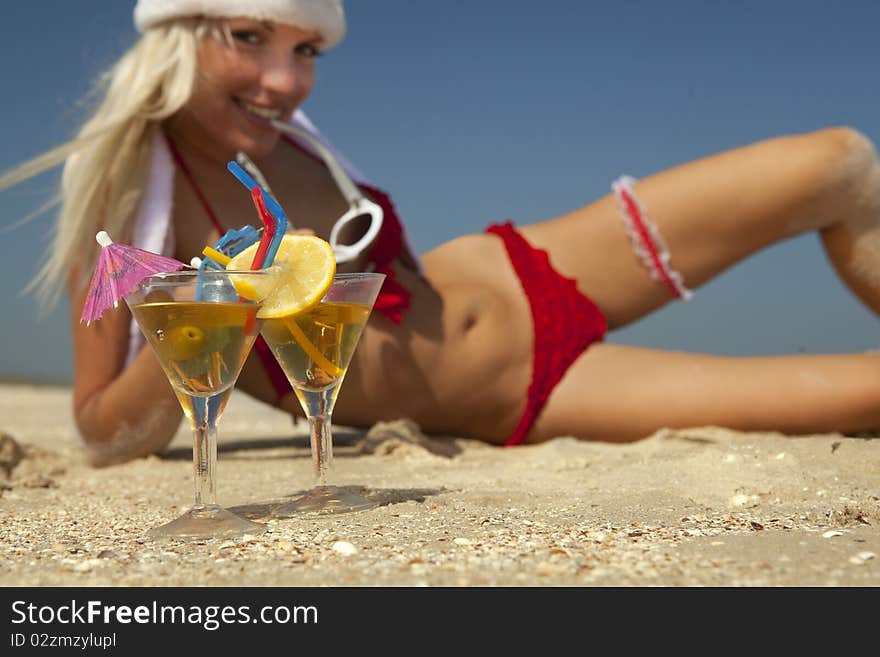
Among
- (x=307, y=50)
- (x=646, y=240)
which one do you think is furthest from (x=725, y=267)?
(x=307, y=50)

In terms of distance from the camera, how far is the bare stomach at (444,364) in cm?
304

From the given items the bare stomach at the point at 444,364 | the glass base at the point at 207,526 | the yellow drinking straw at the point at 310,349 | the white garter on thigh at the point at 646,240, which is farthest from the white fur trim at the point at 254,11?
the glass base at the point at 207,526

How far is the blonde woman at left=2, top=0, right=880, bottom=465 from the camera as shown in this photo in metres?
2.95

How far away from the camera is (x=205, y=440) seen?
5.63ft

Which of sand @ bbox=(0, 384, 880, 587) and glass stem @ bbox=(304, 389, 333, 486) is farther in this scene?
glass stem @ bbox=(304, 389, 333, 486)

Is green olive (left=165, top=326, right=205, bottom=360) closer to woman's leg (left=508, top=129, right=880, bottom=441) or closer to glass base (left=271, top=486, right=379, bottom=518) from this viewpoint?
glass base (left=271, top=486, right=379, bottom=518)

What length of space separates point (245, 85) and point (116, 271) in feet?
4.82

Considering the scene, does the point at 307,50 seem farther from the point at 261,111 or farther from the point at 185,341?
the point at 185,341

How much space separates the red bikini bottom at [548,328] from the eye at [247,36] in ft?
3.53

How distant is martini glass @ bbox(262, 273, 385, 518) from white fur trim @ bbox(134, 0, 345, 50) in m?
1.47

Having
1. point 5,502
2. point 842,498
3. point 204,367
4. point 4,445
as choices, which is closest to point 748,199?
point 842,498

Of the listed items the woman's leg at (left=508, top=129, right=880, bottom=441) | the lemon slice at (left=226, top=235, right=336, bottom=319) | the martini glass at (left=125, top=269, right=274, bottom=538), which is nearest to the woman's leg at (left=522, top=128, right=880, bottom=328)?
the woman's leg at (left=508, top=129, right=880, bottom=441)
